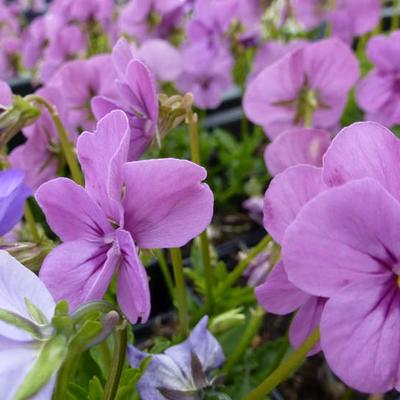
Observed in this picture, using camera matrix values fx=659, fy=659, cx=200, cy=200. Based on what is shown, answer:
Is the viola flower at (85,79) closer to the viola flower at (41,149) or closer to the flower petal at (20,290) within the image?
the viola flower at (41,149)

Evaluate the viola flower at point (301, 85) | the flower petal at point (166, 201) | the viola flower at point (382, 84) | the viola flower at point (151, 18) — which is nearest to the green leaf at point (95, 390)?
the flower petal at point (166, 201)

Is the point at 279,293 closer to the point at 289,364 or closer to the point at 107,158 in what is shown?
the point at 289,364

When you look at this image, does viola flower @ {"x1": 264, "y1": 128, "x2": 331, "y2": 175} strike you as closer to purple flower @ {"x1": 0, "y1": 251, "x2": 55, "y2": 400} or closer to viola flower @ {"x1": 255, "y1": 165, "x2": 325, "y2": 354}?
viola flower @ {"x1": 255, "y1": 165, "x2": 325, "y2": 354}

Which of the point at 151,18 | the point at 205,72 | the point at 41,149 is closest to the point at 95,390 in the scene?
the point at 41,149

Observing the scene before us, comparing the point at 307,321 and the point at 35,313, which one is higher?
the point at 35,313

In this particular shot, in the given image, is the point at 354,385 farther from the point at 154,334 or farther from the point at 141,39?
the point at 141,39
